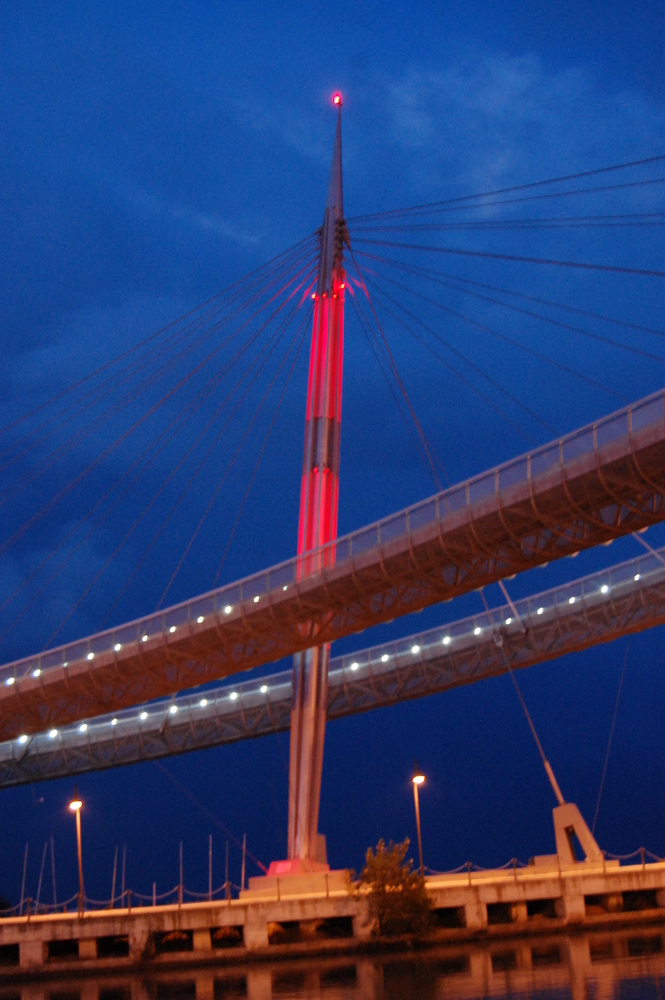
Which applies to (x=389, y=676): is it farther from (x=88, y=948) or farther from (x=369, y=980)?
(x=369, y=980)

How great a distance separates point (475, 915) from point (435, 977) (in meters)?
7.59

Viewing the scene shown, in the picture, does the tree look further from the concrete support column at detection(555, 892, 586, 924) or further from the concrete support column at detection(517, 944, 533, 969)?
the concrete support column at detection(555, 892, 586, 924)

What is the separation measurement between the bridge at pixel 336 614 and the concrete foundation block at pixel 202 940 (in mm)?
8754

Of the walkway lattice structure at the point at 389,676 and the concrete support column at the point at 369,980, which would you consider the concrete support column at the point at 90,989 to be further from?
the walkway lattice structure at the point at 389,676

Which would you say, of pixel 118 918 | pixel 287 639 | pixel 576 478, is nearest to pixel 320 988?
pixel 118 918

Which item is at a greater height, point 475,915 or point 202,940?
point 475,915

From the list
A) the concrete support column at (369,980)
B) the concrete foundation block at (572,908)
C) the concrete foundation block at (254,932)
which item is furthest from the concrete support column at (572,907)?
the concrete foundation block at (254,932)

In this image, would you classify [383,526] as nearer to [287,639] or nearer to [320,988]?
[287,639]

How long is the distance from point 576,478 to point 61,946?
56.5 feet

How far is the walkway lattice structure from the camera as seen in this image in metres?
37.1

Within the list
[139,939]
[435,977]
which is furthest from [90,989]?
[435,977]

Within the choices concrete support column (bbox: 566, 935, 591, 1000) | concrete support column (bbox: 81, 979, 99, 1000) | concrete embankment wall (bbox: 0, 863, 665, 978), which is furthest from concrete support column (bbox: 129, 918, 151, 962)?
concrete support column (bbox: 566, 935, 591, 1000)

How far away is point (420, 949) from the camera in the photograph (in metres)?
23.2

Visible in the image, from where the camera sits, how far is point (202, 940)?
81.1 feet
